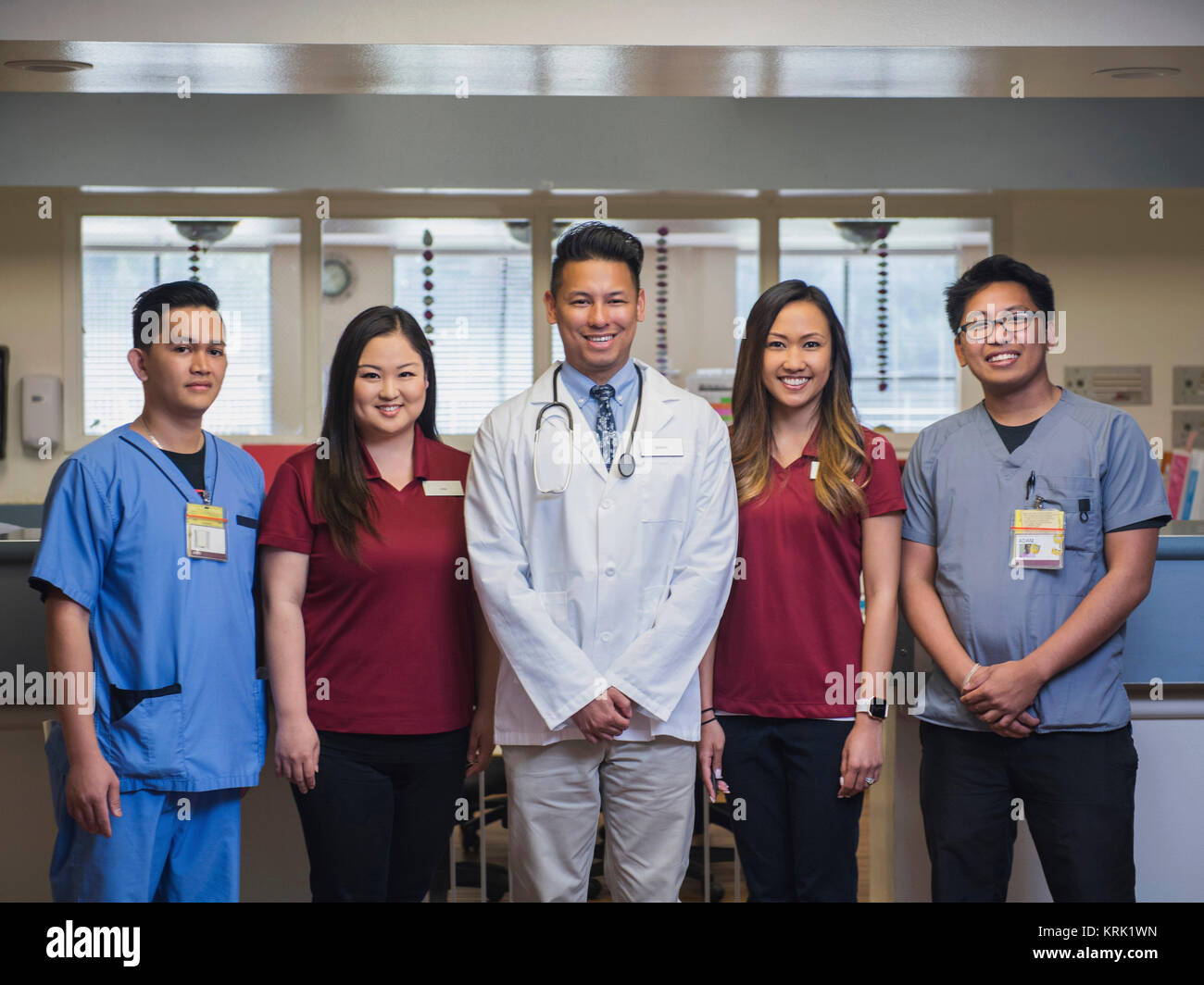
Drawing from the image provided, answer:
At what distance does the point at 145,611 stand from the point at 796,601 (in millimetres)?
1059

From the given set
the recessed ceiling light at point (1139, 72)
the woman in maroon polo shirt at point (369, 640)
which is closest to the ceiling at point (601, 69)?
the recessed ceiling light at point (1139, 72)

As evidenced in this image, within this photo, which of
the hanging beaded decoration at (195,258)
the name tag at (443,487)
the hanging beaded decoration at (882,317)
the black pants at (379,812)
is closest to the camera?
the black pants at (379,812)

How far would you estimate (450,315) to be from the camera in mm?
5316

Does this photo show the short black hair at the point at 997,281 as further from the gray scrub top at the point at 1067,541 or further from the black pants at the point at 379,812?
the black pants at the point at 379,812

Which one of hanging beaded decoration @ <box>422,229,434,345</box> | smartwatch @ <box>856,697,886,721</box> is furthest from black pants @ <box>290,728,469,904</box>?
hanging beaded decoration @ <box>422,229,434,345</box>

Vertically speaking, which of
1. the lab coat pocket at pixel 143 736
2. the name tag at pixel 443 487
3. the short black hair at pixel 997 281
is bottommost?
the lab coat pocket at pixel 143 736

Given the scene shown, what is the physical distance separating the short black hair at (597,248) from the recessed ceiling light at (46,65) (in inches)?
66.4

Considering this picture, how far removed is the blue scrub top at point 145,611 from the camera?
1.78 m

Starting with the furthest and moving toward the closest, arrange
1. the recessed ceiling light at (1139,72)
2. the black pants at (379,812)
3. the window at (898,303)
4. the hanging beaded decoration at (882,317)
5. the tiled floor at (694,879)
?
the hanging beaded decoration at (882,317), the window at (898,303), the tiled floor at (694,879), the recessed ceiling light at (1139,72), the black pants at (379,812)

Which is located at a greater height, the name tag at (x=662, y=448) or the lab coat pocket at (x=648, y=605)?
the name tag at (x=662, y=448)

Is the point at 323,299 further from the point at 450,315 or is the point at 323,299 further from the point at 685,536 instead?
the point at 685,536
